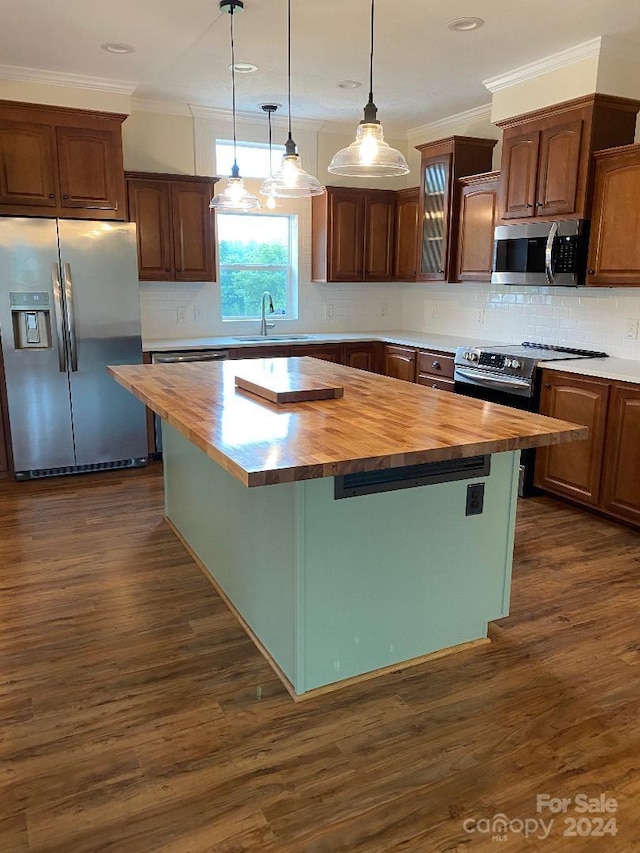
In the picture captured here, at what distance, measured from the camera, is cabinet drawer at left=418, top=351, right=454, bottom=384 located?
197 inches

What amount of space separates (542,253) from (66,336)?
3254 millimetres

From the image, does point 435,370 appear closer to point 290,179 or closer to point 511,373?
point 511,373

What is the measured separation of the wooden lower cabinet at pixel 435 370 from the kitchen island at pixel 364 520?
7.30 ft

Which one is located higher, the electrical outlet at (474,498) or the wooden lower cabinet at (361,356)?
the wooden lower cabinet at (361,356)

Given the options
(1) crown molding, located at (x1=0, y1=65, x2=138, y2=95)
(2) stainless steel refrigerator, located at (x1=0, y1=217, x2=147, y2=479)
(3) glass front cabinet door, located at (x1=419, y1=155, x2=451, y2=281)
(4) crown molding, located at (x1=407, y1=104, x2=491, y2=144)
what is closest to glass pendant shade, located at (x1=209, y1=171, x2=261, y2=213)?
(2) stainless steel refrigerator, located at (x1=0, y1=217, x2=147, y2=479)

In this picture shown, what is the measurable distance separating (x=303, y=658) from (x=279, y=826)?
1.85 ft

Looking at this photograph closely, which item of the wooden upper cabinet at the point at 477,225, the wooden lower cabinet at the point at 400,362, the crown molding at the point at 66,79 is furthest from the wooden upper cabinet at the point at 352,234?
the crown molding at the point at 66,79

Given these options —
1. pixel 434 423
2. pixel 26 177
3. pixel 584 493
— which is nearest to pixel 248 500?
pixel 434 423

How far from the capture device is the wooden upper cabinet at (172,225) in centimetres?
504

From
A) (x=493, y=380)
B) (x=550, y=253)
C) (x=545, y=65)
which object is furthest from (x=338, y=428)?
(x=545, y=65)

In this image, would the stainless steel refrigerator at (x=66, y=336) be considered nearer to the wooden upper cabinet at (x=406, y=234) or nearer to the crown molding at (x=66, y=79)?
the crown molding at (x=66, y=79)

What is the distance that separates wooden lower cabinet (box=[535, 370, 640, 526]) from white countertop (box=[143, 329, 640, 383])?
5cm

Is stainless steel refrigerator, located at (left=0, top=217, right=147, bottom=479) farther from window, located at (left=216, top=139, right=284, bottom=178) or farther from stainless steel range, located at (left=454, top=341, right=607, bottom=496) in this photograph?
stainless steel range, located at (left=454, top=341, right=607, bottom=496)

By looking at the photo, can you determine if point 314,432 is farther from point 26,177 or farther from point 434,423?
point 26,177
